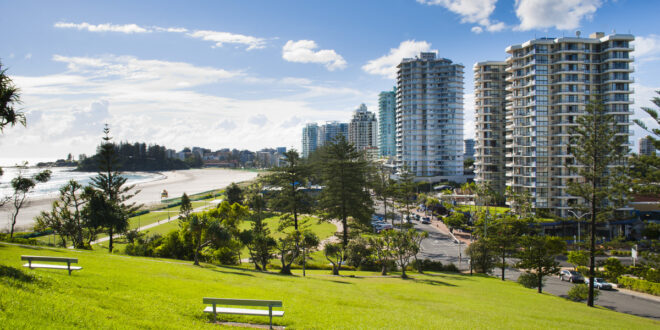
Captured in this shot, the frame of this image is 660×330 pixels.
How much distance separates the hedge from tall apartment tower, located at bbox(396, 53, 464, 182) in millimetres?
57707

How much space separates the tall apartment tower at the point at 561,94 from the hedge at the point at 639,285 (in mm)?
18555

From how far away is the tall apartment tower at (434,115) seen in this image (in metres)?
88.1

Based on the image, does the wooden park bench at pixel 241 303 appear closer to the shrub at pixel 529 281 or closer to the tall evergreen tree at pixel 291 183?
the shrub at pixel 529 281

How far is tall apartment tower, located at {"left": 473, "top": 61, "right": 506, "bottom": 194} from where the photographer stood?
6316 centimetres

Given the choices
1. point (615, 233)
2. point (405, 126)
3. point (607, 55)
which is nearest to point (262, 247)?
point (615, 233)

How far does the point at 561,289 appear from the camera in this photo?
2788cm

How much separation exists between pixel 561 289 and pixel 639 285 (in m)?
6.94

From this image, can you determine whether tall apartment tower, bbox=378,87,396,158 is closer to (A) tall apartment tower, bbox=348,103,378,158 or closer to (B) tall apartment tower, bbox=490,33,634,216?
(A) tall apartment tower, bbox=348,103,378,158

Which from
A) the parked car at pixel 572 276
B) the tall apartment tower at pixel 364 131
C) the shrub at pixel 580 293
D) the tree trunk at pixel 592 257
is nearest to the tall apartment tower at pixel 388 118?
the tall apartment tower at pixel 364 131

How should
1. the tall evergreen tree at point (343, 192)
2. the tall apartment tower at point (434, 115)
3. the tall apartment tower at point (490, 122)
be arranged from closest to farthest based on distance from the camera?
the tall evergreen tree at point (343, 192) < the tall apartment tower at point (490, 122) < the tall apartment tower at point (434, 115)

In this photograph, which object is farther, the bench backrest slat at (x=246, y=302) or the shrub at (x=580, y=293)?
the shrub at (x=580, y=293)

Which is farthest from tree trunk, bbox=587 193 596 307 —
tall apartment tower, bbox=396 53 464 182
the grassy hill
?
tall apartment tower, bbox=396 53 464 182

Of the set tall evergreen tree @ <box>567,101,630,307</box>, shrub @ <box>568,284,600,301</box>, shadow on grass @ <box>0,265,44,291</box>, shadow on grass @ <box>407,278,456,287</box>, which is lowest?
shrub @ <box>568,284,600,301</box>

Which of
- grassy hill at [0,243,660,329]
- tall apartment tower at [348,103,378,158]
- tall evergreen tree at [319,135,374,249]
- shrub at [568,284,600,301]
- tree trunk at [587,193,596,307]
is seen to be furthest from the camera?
tall apartment tower at [348,103,378,158]
